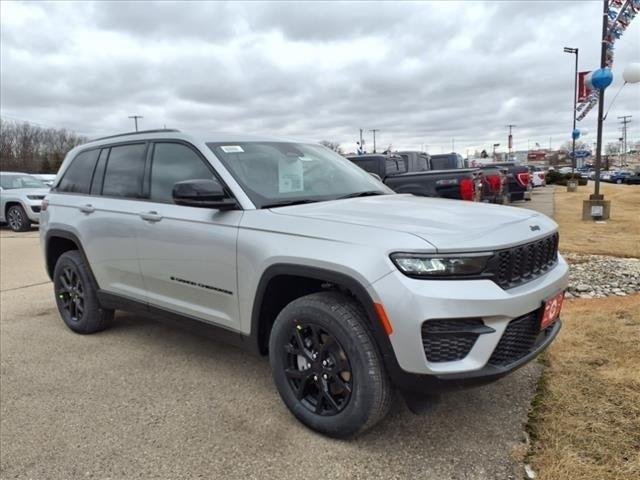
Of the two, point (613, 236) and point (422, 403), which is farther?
point (613, 236)

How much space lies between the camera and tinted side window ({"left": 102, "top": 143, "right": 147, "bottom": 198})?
4102mm

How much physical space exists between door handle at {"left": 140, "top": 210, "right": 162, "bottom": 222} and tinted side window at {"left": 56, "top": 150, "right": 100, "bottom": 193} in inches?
46.2

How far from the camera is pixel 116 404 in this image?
11.2 ft

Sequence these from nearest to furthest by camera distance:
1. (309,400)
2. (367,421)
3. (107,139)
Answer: (367,421) → (309,400) → (107,139)

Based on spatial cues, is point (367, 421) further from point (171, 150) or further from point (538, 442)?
point (171, 150)

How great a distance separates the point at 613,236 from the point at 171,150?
8836 millimetres

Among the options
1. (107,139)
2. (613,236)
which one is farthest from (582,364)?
(613,236)

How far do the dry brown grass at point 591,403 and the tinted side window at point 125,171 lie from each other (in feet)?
10.8

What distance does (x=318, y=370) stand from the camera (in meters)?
2.86

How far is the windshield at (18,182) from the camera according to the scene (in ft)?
48.5

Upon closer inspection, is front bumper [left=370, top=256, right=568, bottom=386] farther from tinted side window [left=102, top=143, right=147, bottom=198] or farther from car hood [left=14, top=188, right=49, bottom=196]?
car hood [left=14, top=188, right=49, bottom=196]

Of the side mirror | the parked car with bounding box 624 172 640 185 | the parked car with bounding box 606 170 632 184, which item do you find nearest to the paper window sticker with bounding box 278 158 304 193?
the side mirror

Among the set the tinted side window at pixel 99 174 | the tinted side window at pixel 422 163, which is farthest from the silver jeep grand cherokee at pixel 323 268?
the tinted side window at pixel 422 163

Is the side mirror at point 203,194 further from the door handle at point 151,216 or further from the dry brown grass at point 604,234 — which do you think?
the dry brown grass at point 604,234
